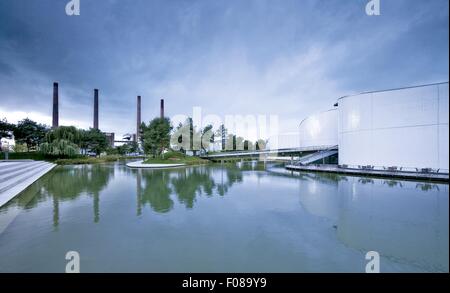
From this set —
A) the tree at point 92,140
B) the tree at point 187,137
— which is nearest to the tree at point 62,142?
the tree at point 92,140

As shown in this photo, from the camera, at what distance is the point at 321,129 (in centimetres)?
3306

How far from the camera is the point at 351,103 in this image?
68.7 ft

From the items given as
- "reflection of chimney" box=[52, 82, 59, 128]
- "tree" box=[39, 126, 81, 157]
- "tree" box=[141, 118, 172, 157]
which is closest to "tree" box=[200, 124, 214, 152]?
"tree" box=[141, 118, 172, 157]

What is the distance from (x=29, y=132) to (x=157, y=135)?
30501mm

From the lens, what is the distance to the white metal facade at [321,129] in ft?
102

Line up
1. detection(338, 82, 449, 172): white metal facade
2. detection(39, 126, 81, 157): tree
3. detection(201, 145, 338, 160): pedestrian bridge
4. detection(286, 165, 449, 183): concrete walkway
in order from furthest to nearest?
detection(39, 126, 81, 157): tree
detection(201, 145, 338, 160): pedestrian bridge
detection(338, 82, 449, 172): white metal facade
detection(286, 165, 449, 183): concrete walkway

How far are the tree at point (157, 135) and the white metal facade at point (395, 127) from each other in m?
28.7

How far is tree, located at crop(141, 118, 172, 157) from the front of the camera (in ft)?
104

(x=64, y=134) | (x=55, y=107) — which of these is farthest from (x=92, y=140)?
(x=55, y=107)

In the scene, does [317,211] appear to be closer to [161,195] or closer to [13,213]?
[161,195]

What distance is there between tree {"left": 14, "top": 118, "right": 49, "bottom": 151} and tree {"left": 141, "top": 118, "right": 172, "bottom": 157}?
87.3 ft

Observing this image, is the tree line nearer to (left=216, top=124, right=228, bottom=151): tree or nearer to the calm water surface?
(left=216, top=124, right=228, bottom=151): tree
